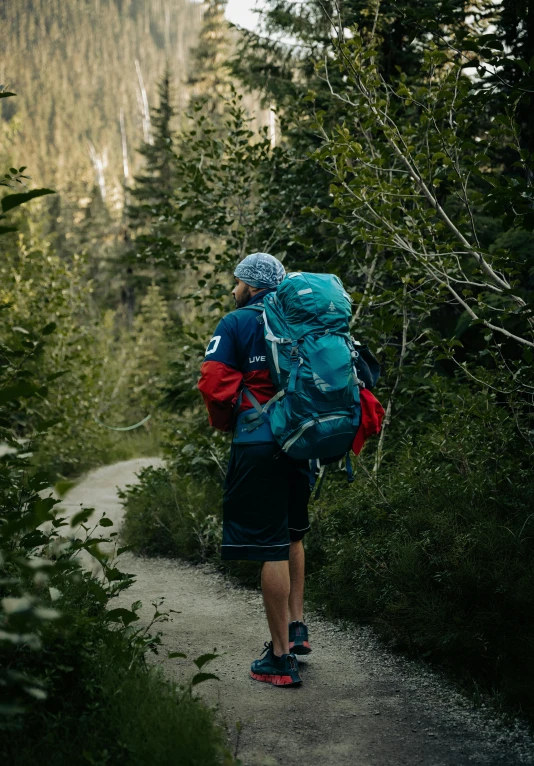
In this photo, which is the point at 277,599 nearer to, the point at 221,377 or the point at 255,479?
the point at 255,479

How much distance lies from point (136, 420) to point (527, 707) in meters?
16.3

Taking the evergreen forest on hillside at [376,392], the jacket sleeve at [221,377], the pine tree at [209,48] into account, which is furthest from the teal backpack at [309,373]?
the pine tree at [209,48]

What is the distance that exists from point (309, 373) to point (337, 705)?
5.36 feet

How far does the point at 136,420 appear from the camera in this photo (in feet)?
62.1

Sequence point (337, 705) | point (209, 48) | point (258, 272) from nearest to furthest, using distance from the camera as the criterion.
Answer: point (337, 705)
point (258, 272)
point (209, 48)

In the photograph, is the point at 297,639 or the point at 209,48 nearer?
the point at 297,639

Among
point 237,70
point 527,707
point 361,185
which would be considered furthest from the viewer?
point 237,70

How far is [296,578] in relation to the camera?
4223mm

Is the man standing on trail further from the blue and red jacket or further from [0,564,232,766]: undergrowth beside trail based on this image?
[0,564,232,766]: undergrowth beside trail

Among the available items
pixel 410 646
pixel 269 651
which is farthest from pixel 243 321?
pixel 410 646

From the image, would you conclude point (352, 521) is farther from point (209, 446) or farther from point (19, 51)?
point (19, 51)

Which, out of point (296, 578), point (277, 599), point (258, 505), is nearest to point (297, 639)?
point (296, 578)

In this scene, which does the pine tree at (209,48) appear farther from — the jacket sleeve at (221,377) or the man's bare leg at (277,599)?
the man's bare leg at (277,599)

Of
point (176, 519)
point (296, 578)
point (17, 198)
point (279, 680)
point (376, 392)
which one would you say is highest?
point (17, 198)
